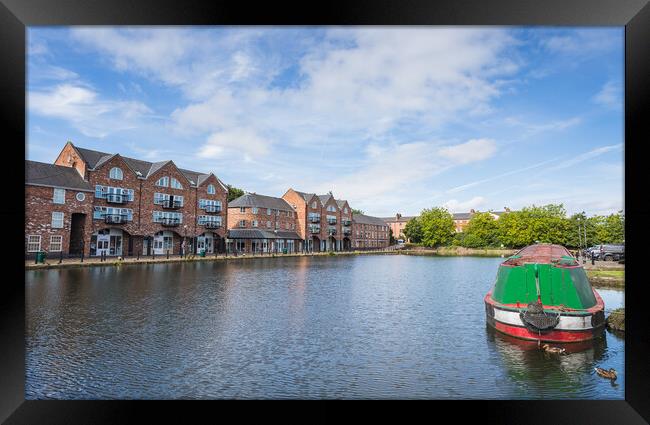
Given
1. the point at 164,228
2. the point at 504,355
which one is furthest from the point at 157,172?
the point at 504,355

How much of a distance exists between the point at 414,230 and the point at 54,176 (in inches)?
2337

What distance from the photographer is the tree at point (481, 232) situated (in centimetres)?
5794

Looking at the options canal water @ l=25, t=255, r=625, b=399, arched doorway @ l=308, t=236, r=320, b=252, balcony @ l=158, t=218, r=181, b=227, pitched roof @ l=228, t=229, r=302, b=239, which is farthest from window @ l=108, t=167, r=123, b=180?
arched doorway @ l=308, t=236, r=320, b=252

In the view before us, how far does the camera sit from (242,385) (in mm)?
6719

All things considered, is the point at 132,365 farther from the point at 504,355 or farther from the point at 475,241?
the point at 475,241

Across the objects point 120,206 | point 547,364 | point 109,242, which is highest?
point 120,206

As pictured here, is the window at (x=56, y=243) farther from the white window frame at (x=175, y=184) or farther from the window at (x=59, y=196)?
the white window frame at (x=175, y=184)

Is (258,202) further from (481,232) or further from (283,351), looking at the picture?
(283,351)

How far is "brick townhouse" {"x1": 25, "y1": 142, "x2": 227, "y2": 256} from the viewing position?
25.8 metres

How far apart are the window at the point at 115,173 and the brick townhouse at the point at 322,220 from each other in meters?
27.2

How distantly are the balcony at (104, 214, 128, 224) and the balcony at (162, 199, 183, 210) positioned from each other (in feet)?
12.9

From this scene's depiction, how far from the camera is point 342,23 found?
501 cm

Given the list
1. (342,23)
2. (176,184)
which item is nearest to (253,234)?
(176,184)

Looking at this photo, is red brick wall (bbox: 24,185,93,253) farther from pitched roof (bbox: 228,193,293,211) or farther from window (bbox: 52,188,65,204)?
pitched roof (bbox: 228,193,293,211)
